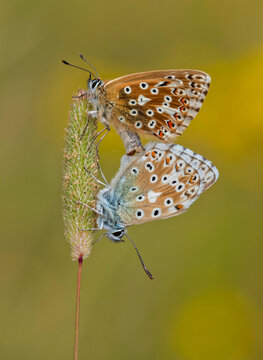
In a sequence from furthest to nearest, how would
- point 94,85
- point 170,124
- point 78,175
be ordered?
point 170,124 → point 94,85 → point 78,175

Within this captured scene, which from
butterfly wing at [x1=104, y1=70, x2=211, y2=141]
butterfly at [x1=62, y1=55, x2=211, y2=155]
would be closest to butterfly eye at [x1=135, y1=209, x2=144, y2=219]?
butterfly at [x1=62, y1=55, x2=211, y2=155]

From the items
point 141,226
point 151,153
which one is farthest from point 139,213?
point 141,226

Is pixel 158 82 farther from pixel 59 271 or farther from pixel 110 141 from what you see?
pixel 110 141

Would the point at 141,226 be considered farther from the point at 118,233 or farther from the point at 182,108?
the point at 118,233

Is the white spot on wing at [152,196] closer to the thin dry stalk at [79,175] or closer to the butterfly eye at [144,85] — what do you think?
the thin dry stalk at [79,175]

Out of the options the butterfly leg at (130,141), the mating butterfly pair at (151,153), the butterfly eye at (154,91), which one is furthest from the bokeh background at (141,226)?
the butterfly eye at (154,91)

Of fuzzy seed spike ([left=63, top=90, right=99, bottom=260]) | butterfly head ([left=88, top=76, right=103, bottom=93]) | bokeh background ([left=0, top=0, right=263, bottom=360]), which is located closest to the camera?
fuzzy seed spike ([left=63, top=90, right=99, bottom=260])

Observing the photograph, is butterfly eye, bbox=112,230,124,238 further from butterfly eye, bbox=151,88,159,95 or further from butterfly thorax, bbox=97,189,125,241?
butterfly eye, bbox=151,88,159,95
